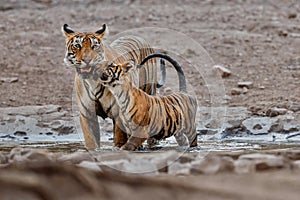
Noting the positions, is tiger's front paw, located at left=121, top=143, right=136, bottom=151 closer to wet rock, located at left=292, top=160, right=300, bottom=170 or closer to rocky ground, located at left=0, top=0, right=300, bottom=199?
rocky ground, located at left=0, top=0, right=300, bottom=199

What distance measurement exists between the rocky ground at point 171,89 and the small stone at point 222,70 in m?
0.03

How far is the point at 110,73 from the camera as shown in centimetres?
636

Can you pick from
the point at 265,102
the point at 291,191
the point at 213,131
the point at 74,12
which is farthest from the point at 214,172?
the point at 74,12

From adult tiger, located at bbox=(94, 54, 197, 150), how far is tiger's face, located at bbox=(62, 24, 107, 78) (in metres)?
0.07

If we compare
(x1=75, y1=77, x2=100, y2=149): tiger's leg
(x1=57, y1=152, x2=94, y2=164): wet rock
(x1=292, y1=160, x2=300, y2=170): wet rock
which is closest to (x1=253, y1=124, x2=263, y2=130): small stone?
(x1=75, y1=77, x2=100, y2=149): tiger's leg

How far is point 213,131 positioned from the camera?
886 cm

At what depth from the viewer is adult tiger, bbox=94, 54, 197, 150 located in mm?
6379

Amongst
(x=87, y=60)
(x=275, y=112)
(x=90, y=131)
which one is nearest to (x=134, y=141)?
(x=90, y=131)

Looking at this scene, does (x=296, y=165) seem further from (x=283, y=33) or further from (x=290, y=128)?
(x=283, y=33)

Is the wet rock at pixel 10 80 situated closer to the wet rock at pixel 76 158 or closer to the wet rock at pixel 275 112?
the wet rock at pixel 275 112

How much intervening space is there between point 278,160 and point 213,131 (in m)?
4.78

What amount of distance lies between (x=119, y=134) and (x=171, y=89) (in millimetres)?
3628

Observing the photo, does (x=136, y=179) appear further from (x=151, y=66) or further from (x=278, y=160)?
(x=151, y=66)

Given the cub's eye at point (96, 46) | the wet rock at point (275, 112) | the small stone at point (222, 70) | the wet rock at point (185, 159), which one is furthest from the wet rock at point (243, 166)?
the small stone at point (222, 70)
